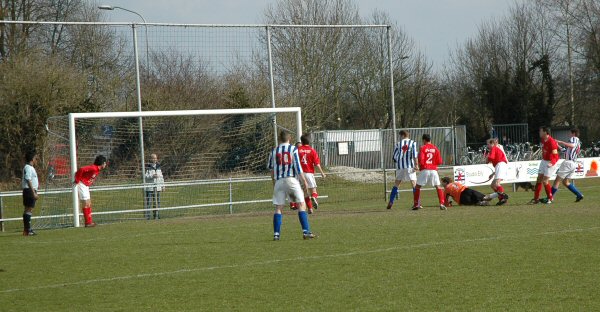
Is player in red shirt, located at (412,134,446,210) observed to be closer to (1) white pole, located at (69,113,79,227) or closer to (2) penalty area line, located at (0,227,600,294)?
(2) penalty area line, located at (0,227,600,294)

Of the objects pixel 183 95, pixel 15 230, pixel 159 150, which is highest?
pixel 183 95

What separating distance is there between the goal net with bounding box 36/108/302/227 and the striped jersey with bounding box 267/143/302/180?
8102 mm

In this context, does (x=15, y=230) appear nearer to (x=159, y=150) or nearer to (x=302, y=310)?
(x=159, y=150)

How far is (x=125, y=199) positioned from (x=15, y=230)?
304 centimetres

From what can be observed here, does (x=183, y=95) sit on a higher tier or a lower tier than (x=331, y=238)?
higher

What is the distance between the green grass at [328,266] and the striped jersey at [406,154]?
3.14 metres

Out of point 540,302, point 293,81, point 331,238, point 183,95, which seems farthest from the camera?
point 293,81

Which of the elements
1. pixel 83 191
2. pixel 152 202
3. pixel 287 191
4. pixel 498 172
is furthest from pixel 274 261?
pixel 152 202

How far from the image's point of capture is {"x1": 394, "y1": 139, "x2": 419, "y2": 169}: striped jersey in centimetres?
2166

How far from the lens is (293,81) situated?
119 ft

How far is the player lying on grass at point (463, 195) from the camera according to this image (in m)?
21.9

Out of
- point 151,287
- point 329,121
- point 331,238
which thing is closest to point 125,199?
point 331,238

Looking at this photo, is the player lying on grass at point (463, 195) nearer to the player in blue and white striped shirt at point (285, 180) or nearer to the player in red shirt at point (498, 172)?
the player in red shirt at point (498, 172)

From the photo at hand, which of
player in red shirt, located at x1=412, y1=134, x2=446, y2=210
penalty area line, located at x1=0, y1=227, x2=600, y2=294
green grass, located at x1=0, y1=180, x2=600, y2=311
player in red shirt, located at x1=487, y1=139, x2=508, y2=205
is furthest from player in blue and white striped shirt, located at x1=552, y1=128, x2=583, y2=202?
penalty area line, located at x1=0, y1=227, x2=600, y2=294
